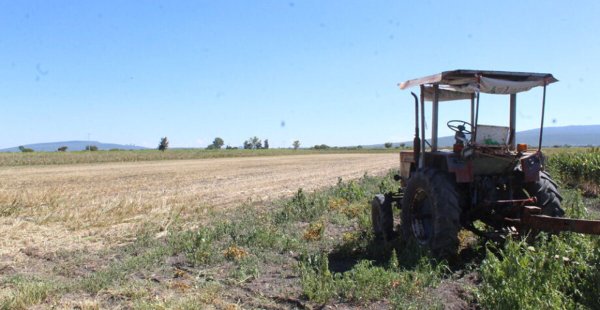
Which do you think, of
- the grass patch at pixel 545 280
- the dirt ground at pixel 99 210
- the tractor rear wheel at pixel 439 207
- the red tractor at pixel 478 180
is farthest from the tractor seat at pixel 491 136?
the dirt ground at pixel 99 210

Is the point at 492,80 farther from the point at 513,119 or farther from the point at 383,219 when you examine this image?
the point at 383,219

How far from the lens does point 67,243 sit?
749 cm

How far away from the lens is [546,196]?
231 inches

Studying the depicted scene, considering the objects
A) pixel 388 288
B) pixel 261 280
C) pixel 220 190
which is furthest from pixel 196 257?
pixel 220 190

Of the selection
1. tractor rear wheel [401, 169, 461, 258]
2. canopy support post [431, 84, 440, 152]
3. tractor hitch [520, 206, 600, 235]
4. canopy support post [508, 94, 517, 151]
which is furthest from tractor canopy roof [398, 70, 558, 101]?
tractor hitch [520, 206, 600, 235]

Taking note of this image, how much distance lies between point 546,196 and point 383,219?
210cm

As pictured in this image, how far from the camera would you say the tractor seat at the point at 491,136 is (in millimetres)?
5742

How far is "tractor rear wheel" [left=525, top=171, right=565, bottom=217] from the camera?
5.84 meters

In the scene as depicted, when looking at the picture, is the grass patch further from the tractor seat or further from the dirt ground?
the dirt ground

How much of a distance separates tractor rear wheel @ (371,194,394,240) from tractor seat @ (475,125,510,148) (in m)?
1.70

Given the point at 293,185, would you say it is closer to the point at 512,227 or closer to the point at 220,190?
the point at 220,190

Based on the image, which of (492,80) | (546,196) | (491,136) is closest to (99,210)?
(491,136)

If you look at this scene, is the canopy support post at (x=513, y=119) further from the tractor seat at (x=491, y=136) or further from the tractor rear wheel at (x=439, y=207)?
the tractor rear wheel at (x=439, y=207)

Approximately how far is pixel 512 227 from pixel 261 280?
3007 mm
